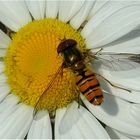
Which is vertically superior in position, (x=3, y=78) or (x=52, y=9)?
(x=52, y=9)

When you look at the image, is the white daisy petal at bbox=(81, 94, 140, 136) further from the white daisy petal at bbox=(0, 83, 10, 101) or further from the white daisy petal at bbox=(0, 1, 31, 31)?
the white daisy petal at bbox=(0, 1, 31, 31)

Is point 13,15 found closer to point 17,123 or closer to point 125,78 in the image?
point 17,123

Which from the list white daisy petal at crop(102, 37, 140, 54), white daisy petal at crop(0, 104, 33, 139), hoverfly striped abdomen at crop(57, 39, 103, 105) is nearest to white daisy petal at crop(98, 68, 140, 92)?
white daisy petal at crop(102, 37, 140, 54)

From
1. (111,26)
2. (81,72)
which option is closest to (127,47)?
(111,26)

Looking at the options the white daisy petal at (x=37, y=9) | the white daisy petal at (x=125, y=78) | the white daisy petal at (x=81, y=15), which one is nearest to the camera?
the white daisy petal at (x=125, y=78)

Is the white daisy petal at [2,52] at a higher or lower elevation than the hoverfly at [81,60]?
higher

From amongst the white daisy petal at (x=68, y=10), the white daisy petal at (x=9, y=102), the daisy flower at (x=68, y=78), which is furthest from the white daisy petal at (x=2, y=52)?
the white daisy petal at (x=68, y=10)

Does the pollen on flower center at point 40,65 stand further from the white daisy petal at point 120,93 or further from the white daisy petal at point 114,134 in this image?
the white daisy petal at point 114,134

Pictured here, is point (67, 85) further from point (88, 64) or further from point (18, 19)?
point (18, 19)
